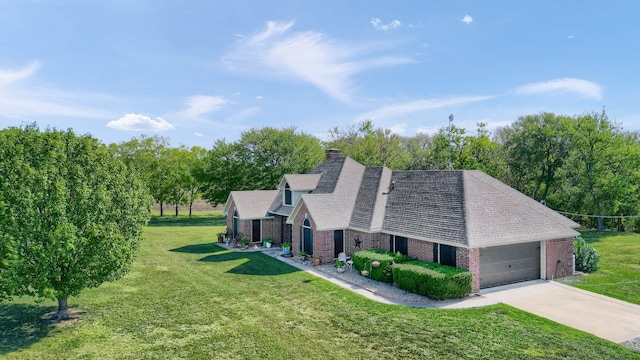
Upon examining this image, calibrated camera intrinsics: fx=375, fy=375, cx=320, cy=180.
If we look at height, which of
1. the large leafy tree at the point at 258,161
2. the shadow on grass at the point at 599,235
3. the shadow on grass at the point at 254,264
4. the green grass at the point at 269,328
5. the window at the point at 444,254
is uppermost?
the large leafy tree at the point at 258,161

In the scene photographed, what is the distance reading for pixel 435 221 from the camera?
18797mm

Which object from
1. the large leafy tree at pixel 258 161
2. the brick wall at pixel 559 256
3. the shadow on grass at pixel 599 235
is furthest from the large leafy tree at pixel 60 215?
the large leafy tree at pixel 258 161

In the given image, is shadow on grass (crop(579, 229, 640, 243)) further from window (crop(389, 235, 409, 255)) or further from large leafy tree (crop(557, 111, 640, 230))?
window (crop(389, 235, 409, 255))

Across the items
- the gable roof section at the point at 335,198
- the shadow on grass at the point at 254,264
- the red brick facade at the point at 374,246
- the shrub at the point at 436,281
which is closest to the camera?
the shrub at the point at 436,281

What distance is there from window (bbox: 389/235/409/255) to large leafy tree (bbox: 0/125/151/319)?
1291 cm

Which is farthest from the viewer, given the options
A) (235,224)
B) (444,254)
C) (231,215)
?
(231,215)

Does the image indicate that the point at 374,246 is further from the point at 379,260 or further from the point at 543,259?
the point at 543,259

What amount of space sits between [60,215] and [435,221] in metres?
15.8

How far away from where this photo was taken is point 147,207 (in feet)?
52.8

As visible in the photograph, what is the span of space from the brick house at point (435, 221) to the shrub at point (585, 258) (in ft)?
3.88

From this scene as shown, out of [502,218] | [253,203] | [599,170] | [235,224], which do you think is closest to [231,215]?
[235,224]

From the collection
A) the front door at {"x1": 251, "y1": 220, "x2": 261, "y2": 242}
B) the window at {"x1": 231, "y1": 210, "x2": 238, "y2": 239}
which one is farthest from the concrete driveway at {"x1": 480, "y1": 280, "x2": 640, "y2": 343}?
the window at {"x1": 231, "y1": 210, "x2": 238, "y2": 239}

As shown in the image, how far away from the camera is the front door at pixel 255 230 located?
29.1m

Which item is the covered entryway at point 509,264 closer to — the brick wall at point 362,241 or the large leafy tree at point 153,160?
the brick wall at point 362,241
